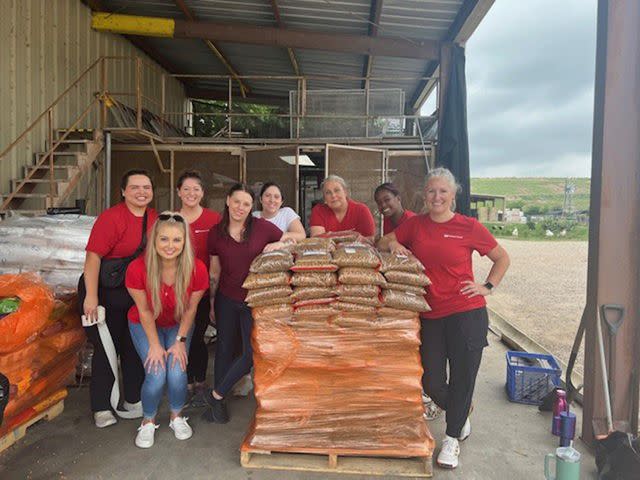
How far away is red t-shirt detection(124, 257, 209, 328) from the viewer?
2732mm

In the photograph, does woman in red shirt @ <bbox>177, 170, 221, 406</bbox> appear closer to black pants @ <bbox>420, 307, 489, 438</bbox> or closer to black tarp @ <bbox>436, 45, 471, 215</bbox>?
black pants @ <bbox>420, 307, 489, 438</bbox>

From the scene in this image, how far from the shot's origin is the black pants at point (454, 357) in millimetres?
2668

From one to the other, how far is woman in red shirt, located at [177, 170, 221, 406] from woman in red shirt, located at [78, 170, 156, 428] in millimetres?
273

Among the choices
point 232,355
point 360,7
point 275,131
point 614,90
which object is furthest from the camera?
point 275,131

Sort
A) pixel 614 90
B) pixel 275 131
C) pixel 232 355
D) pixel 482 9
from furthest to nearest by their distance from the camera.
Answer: pixel 275 131 < pixel 482 9 < pixel 232 355 < pixel 614 90

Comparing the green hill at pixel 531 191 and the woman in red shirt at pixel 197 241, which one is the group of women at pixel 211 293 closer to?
the woman in red shirt at pixel 197 241

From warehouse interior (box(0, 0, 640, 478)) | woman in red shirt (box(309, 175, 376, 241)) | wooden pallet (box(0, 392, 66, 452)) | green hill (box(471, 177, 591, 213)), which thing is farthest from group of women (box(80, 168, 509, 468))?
green hill (box(471, 177, 591, 213))

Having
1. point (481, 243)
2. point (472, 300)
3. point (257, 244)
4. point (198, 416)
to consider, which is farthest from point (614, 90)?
point (198, 416)

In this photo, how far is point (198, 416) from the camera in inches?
129

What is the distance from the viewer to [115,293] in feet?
9.86

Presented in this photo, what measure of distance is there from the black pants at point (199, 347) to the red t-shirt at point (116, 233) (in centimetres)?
66

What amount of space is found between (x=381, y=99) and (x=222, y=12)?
3.41 meters

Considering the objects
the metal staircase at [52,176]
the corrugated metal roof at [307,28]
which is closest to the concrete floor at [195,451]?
the metal staircase at [52,176]

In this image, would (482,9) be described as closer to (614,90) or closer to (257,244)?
(614,90)
